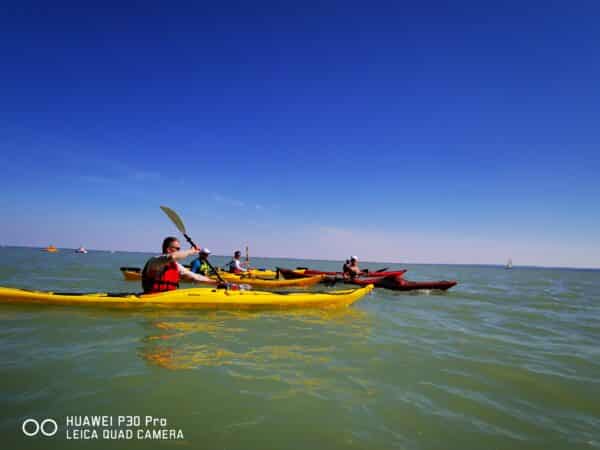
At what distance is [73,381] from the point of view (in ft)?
11.0

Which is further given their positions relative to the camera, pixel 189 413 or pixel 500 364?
pixel 500 364

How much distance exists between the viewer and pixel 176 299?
6852 millimetres

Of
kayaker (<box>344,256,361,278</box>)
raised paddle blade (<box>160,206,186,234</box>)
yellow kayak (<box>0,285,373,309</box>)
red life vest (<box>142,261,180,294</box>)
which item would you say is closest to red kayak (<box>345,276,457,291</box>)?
kayaker (<box>344,256,361,278</box>)

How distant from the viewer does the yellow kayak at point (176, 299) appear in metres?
6.75

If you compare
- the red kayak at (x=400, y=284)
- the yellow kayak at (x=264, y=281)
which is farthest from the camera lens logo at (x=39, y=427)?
the red kayak at (x=400, y=284)

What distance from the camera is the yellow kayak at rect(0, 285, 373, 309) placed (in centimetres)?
675

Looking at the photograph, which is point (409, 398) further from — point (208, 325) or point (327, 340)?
point (208, 325)

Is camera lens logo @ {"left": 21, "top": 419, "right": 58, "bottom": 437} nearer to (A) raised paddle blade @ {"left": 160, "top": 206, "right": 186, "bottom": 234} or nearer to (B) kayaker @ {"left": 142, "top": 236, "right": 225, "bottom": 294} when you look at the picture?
(B) kayaker @ {"left": 142, "top": 236, "right": 225, "bottom": 294}

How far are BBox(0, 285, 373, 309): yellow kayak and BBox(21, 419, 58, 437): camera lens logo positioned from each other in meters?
4.23

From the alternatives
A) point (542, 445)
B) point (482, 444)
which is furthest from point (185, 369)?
point (542, 445)

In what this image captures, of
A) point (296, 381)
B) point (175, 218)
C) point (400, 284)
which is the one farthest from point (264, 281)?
point (296, 381)

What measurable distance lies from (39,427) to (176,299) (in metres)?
4.38

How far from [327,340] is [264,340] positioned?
43.3 inches

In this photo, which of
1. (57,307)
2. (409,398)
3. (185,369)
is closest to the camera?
(409,398)
